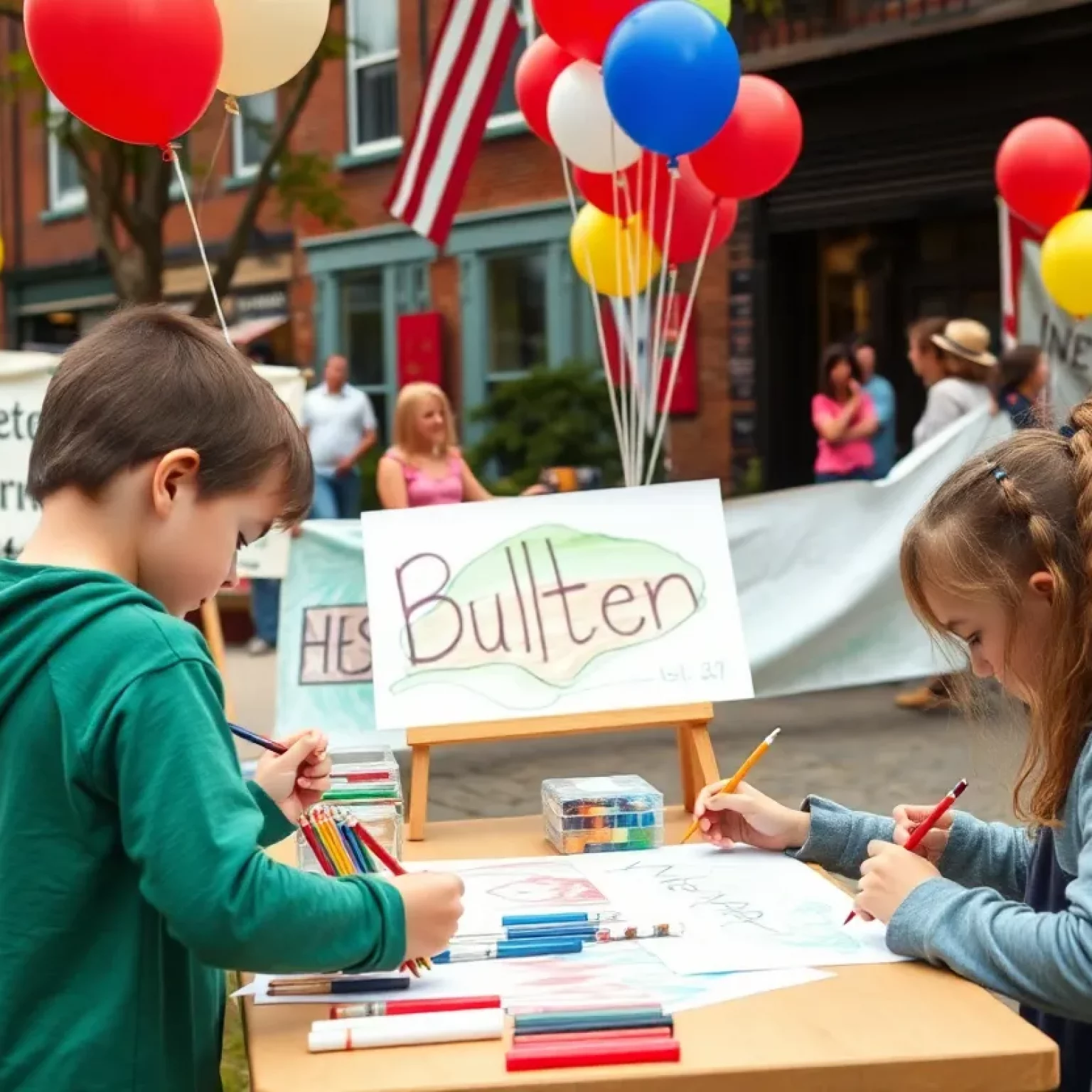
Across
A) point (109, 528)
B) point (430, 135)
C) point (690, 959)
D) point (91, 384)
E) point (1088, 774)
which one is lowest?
point (690, 959)

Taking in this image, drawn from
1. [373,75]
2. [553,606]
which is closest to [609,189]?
[553,606]

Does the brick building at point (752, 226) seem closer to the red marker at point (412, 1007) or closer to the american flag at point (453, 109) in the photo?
the american flag at point (453, 109)

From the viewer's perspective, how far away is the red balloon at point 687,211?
18.4ft

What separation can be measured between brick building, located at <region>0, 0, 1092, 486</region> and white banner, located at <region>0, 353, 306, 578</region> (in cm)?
543

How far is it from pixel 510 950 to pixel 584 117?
152 inches

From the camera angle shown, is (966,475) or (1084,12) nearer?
(966,475)

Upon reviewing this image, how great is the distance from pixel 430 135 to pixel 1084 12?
5632 millimetres

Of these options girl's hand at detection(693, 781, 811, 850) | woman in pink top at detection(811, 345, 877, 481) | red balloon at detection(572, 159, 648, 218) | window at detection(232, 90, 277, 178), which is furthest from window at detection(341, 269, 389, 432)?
girl's hand at detection(693, 781, 811, 850)

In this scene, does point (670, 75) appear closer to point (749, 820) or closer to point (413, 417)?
point (413, 417)

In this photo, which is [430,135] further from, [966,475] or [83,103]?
[966,475]

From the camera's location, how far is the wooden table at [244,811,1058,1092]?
142 cm

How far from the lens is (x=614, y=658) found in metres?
3.03

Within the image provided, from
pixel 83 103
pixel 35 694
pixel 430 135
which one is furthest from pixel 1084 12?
pixel 35 694

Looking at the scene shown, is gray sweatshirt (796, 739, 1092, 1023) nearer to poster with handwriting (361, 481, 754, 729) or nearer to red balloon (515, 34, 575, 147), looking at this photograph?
poster with handwriting (361, 481, 754, 729)
